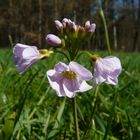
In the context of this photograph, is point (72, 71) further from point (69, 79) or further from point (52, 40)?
point (52, 40)

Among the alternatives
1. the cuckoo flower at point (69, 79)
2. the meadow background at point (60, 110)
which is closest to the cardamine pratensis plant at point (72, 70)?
the cuckoo flower at point (69, 79)

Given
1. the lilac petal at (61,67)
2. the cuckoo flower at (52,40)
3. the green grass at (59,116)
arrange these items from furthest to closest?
1. the green grass at (59,116)
2. the cuckoo flower at (52,40)
3. the lilac petal at (61,67)

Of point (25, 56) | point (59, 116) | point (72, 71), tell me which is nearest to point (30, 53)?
point (25, 56)

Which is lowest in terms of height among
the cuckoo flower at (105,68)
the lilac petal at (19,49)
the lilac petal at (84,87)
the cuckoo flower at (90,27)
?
the lilac petal at (84,87)

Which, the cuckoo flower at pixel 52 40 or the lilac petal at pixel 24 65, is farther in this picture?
the cuckoo flower at pixel 52 40

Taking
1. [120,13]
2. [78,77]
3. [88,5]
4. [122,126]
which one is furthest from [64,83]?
[120,13]

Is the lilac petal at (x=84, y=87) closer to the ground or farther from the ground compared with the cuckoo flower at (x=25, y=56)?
closer to the ground

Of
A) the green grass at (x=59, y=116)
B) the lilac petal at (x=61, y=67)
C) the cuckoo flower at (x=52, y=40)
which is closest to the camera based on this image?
the lilac petal at (x=61, y=67)

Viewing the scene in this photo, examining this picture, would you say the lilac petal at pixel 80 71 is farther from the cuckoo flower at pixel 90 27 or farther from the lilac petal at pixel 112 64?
the cuckoo flower at pixel 90 27
